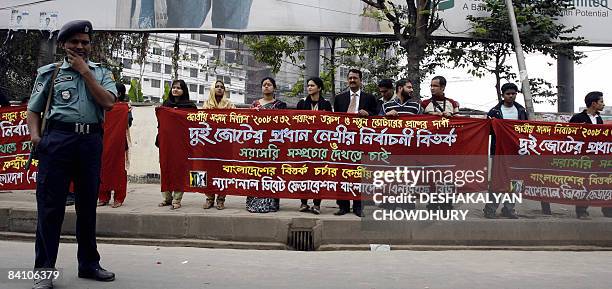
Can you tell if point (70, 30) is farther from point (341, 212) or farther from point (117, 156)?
point (341, 212)

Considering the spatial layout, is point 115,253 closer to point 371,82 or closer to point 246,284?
point 246,284

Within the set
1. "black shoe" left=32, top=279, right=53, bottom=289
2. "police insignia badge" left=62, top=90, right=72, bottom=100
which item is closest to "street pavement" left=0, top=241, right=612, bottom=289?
"black shoe" left=32, top=279, right=53, bottom=289

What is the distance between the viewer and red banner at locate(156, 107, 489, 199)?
6.21 meters

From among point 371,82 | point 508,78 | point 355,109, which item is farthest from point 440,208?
point 371,82

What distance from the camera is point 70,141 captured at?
12.8 feet

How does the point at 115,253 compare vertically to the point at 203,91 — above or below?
below

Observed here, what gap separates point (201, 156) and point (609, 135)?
477cm

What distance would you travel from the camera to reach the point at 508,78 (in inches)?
617

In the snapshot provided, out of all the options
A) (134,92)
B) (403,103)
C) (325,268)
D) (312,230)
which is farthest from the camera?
(134,92)

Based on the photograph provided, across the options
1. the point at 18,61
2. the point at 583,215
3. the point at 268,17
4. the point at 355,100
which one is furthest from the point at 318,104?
the point at 18,61

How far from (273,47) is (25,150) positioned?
12.9 metres

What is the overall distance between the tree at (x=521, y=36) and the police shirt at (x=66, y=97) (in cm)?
1229

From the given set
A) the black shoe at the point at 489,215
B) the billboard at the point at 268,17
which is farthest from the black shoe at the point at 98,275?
the billboard at the point at 268,17

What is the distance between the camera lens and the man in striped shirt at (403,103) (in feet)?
21.5
